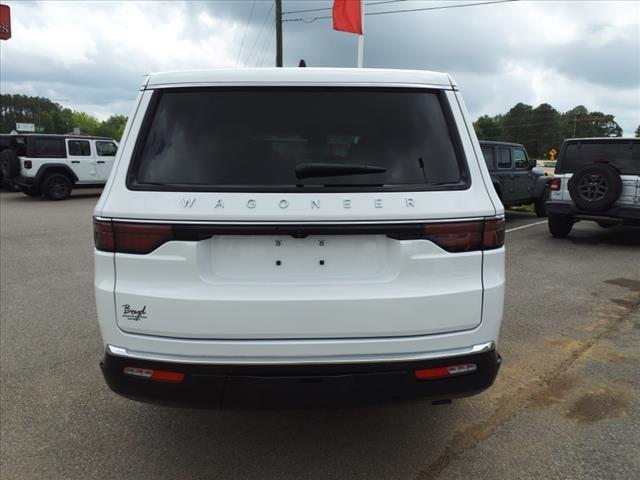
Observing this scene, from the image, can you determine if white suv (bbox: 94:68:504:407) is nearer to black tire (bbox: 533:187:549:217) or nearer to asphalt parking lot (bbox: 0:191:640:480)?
asphalt parking lot (bbox: 0:191:640:480)

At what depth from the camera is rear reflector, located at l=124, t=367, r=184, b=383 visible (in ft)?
7.43

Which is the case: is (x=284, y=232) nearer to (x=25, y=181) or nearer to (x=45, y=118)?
(x=25, y=181)

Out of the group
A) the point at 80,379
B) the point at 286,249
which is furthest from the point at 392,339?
the point at 80,379

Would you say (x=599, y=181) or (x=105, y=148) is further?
(x=105, y=148)

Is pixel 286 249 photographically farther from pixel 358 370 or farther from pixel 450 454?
pixel 450 454

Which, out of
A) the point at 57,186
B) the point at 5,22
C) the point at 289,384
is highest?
the point at 5,22

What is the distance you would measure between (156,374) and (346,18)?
1393cm

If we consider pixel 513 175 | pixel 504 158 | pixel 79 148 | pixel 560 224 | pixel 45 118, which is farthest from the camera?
pixel 45 118

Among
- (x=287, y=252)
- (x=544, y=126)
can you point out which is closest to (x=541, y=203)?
(x=287, y=252)

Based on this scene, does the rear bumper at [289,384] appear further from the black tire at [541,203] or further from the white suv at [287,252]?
the black tire at [541,203]

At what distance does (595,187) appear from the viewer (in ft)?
29.1

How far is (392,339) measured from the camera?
2.26 m

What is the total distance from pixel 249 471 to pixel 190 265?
3.86 ft

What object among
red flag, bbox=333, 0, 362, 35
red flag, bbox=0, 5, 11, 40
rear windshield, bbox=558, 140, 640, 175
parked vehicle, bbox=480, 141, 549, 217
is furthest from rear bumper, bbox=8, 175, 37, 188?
rear windshield, bbox=558, 140, 640, 175
